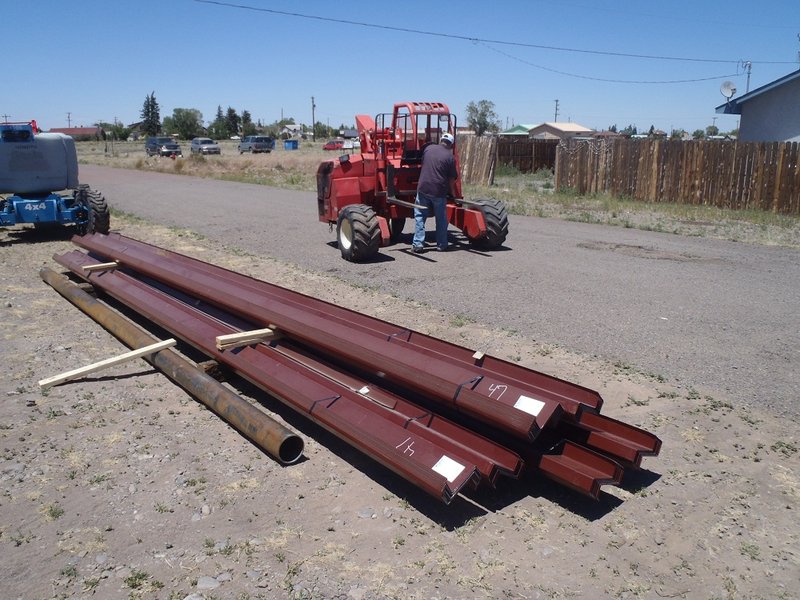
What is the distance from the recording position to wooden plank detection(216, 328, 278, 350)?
19.4ft

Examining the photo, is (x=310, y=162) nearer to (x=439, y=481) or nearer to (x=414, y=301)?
(x=414, y=301)

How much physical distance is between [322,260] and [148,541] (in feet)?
26.1

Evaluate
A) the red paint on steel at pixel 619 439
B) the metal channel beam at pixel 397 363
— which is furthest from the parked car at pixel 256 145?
the red paint on steel at pixel 619 439

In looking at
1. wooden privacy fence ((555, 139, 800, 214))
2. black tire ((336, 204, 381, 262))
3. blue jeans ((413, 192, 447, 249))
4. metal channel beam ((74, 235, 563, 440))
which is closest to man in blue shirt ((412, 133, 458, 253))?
blue jeans ((413, 192, 447, 249))

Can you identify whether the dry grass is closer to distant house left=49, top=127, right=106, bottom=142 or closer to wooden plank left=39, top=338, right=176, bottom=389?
wooden plank left=39, top=338, right=176, bottom=389

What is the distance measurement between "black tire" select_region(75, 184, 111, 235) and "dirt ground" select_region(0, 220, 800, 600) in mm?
7525

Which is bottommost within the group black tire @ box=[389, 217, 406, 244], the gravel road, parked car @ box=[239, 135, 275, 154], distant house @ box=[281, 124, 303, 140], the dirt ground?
the dirt ground

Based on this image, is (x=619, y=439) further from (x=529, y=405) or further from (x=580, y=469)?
(x=529, y=405)

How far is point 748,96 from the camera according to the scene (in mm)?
22188

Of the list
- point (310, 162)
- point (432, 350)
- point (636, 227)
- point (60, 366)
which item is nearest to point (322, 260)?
point (60, 366)

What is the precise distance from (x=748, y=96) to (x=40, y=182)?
68.0 feet

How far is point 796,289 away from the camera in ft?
30.5

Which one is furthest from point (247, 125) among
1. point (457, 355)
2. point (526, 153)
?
point (457, 355)

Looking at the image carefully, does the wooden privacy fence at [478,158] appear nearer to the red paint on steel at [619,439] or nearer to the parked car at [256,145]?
the red paint on steel at [619,439]
